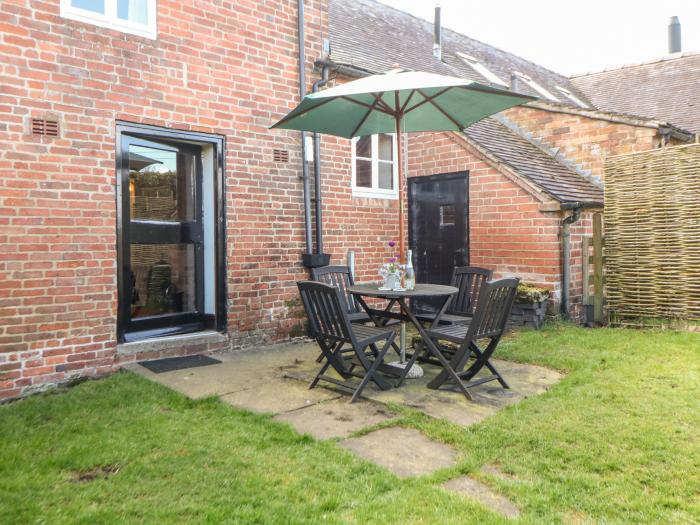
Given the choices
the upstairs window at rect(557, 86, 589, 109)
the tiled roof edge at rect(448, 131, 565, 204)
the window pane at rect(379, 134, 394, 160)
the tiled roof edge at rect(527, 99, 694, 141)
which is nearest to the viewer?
the tiled roof edge at rect(448, 131, 565, 204)

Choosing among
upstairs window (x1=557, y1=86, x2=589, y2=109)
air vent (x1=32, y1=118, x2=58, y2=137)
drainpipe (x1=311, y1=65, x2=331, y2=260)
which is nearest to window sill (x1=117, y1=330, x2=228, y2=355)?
drainpipe (x1=311, y1=65, x2=331, y2=260)

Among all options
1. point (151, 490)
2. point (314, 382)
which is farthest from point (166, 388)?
point (151, 490)

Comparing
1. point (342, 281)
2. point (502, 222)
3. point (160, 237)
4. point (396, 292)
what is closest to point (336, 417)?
point (396, 292)

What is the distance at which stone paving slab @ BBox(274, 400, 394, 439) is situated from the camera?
3598 mm

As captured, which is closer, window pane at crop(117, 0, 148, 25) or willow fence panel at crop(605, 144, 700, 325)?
window pane at crop(117, 0, 148, 25)

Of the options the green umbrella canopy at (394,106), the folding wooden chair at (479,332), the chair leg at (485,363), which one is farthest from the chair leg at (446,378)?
the green umbrella canopy at (394,106)

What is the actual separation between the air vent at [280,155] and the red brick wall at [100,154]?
0.07 meters

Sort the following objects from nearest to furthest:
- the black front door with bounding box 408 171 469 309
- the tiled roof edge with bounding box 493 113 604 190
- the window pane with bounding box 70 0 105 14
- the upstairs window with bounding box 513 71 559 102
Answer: the window pane with bounding box 70 0 105 14
the black front door with bounding box 408 171 469 309
the tiled roof edge with bounding box 493 113 604 190
the upstairs window with bounding box 513 71 559 102

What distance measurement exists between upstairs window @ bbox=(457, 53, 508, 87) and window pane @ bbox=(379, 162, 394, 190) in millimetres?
5476

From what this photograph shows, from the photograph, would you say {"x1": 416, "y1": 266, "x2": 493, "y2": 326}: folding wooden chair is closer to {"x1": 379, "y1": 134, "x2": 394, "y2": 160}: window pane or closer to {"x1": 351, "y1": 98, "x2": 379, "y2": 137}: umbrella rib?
{"x1": 351, "y1": 98, "x2": 379, "y2": 137}: umbrella rib

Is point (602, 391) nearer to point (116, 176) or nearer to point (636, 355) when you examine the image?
point (636, 355)

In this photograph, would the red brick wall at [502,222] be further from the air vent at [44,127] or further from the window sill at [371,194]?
the air vent at [44,127]

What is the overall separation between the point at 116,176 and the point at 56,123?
0.69m

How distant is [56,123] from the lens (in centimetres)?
492
